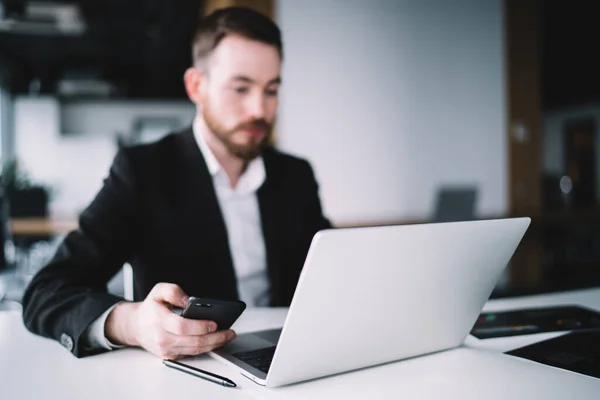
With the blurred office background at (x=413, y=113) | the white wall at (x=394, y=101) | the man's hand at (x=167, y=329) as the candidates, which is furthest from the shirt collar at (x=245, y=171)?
the white wall at (x=394, y=101)

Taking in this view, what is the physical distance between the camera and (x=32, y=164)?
1051cm

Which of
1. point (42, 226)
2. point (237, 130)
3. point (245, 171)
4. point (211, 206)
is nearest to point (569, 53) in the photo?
point (42, 226)

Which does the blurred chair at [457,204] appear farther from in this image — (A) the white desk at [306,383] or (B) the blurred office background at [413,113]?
(A) the white desk at [306,383]

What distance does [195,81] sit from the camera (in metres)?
1.62

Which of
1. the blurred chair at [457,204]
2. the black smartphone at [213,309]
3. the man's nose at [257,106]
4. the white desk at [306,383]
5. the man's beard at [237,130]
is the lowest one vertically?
the blurred chair at [457,204]

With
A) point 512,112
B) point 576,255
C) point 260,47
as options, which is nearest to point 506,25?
point 512,112

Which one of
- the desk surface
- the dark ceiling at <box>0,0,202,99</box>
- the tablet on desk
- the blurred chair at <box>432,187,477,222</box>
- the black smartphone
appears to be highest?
the dark ceiling at <box>0,0,202,99</box>

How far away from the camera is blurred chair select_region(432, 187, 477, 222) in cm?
374

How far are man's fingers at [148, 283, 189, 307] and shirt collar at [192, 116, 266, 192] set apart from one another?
0.67m

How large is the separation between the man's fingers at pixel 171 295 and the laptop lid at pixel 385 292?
0.74ft

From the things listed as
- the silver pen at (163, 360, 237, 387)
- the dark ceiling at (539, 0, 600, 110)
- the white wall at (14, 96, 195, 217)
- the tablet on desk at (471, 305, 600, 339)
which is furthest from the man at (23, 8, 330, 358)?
the white wall at (14, 96, 195, 217)

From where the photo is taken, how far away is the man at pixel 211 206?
135 centimetres

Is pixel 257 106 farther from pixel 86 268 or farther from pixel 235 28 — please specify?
A: pixel 86 268

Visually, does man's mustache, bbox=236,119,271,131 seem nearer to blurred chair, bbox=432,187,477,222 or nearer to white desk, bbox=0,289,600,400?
white desk, bbox=0,289,600,400
